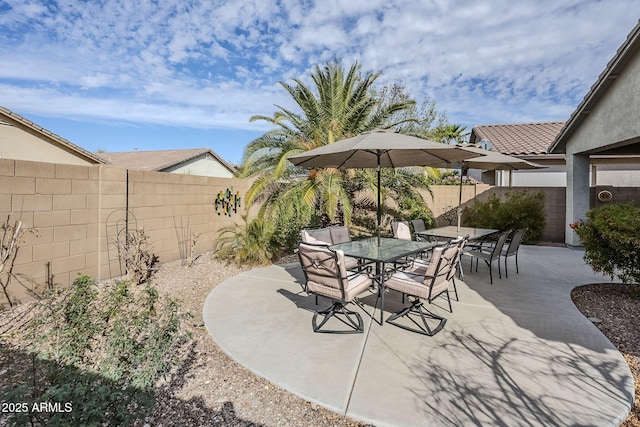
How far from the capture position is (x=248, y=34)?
997 cm

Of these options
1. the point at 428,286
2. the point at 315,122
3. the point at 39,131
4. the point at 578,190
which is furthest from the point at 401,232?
the point at 39,131

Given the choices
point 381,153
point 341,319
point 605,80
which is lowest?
point 341,319

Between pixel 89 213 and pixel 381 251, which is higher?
pixel 89 213

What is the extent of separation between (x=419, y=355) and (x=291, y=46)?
10.3 metres

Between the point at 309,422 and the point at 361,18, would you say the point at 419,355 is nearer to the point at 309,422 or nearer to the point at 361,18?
the point at 309,422

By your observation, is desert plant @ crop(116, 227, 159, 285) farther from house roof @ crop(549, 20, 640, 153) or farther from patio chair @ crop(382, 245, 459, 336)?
house roof @ crop(549, 20, 640, 153)

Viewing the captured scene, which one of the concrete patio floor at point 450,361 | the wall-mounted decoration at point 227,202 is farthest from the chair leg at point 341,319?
the wall-mounted decoration at point 227,202

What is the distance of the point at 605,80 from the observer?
7141mm

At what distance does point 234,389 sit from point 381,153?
4023 millimetres

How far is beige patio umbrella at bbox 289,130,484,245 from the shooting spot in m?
4.31

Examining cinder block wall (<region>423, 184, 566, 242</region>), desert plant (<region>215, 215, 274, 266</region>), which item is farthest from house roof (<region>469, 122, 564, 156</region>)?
desert plant (<region>215, 215, 274, 266</region>)

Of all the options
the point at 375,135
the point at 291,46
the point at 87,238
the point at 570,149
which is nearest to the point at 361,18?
the point at 291,46

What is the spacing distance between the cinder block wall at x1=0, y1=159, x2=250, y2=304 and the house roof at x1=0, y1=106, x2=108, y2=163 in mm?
10118

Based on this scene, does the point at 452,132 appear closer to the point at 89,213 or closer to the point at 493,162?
the point at 493,162
